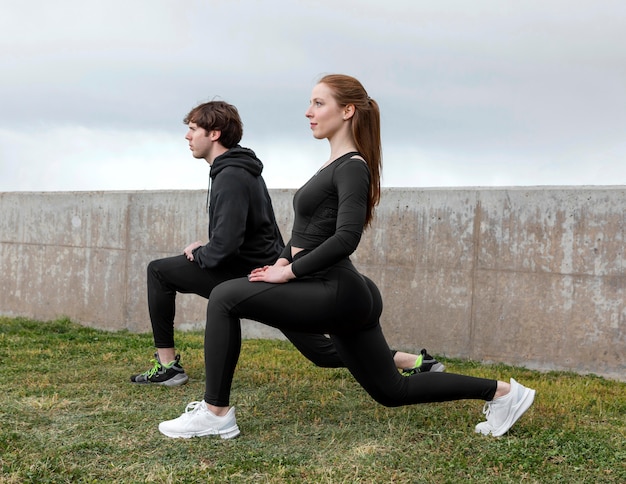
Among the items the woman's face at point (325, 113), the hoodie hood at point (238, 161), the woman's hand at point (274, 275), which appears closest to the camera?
the woman's hand at point (274, 275)

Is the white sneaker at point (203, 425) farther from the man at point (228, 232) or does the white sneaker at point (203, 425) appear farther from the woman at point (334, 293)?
the man at point (228, 232)

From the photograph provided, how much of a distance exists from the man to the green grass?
1.34 feet

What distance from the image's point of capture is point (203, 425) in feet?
11.6

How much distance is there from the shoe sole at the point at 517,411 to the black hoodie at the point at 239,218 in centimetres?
165

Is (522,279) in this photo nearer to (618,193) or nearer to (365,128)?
(618,193)

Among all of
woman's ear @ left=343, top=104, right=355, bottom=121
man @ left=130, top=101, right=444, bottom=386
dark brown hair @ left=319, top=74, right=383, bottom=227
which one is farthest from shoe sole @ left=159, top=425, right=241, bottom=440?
woman's ear @ left=343, top=104, right=355, bottom=121

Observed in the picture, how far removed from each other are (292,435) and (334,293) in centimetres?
97

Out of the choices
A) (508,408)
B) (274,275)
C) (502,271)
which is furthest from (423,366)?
(502,271)

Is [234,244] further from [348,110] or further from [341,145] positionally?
[348,110]

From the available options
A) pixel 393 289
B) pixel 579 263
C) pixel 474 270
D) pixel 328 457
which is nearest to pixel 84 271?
pixel 393 289

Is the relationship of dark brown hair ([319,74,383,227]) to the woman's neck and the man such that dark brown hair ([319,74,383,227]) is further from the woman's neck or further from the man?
the man

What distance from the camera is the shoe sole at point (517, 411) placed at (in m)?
3.60

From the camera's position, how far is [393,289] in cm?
720

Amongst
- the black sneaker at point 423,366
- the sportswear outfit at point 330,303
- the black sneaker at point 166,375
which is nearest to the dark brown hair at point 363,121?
the sportswear outfit at point 330,303
